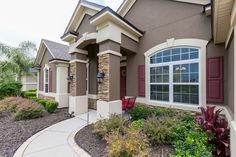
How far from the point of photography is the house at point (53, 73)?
12.5 metres

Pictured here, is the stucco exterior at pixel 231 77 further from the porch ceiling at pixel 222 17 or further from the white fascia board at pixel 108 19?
the white fascia board at pixel 108 19

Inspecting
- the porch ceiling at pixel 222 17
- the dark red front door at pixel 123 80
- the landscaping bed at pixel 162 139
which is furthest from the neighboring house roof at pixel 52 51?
the porch ceiling at pixel 222 17

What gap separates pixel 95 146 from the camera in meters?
4.63

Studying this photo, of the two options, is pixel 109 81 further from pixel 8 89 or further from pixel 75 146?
pixel 8 89

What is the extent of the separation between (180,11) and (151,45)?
204cm

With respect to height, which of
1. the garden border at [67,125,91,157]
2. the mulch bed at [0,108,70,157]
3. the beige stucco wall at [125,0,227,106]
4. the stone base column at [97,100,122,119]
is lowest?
the mulch bed at [0,108,70,157]

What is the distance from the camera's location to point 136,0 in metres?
8.77

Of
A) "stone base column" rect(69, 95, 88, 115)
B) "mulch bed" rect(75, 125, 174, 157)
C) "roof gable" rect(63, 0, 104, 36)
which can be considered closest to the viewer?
"mulch bed" rect(75, 125, 174, 157)

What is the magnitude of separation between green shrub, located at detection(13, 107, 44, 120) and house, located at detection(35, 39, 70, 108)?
361cm

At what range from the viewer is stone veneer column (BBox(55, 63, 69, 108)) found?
40.7ft

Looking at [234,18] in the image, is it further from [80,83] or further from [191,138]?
[80,83]

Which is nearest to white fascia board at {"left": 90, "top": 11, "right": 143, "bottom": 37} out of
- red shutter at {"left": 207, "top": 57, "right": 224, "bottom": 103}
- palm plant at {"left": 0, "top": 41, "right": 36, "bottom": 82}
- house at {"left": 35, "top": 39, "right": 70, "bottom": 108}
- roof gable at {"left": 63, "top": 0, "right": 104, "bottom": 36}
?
roof gable at {"left": 63, "top": 0, "right": 104, "bottom": 36}

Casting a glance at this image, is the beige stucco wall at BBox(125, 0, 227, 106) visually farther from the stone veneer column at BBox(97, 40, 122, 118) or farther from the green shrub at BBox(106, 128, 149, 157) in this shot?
the green shrub at BBox(106, 128, 149, 157)

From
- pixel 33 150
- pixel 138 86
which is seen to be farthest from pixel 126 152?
pixel 138 86
